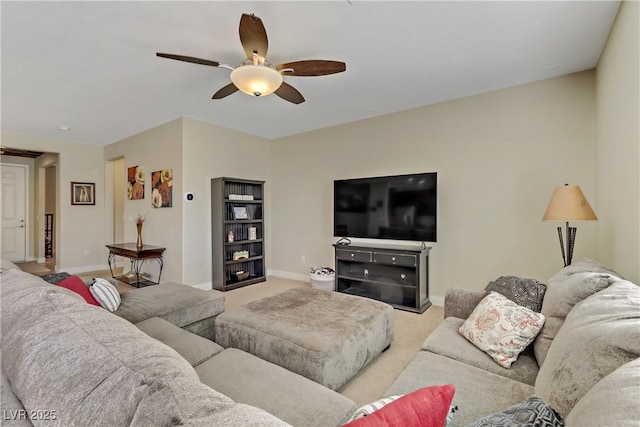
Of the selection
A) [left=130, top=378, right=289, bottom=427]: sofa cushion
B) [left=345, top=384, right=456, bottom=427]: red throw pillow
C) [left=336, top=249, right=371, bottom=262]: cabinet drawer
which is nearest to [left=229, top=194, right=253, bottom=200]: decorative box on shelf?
[left=336, top=249, right=371, bottom=262]: cabinet drawer

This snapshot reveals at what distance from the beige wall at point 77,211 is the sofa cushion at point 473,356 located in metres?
6.52

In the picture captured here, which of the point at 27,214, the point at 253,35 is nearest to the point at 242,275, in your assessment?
the point at 253,35

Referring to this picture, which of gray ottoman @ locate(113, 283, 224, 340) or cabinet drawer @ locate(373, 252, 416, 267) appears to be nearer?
gray ottoman @ locate(113, 283, 224, 340)

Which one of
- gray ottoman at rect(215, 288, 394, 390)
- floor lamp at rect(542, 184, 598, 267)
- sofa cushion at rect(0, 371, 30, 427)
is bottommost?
gray ottoman at rect(215, 288, 394, 390)

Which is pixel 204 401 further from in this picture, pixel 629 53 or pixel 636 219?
pixel 629 53

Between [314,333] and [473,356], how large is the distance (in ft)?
2.97

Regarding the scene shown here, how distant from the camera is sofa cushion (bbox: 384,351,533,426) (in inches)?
43.7

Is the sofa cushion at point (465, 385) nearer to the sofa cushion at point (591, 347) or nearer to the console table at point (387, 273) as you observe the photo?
the sofa cushion at point (591, 347)

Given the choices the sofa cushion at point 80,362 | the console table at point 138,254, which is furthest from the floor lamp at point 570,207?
the console table at point 138,254

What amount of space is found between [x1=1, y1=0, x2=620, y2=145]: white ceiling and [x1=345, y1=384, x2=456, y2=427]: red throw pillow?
220cm

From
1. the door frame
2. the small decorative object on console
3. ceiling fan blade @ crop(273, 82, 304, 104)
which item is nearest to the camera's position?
ceiling fan blade @ crop(273, 82, 304, 104)

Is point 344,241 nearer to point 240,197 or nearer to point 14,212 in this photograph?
point 240,197

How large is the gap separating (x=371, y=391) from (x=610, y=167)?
251 cm

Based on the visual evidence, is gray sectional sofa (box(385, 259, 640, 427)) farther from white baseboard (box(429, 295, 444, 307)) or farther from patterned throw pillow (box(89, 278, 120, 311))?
patterned throw pillow (box(89, 278, 120, 311))
